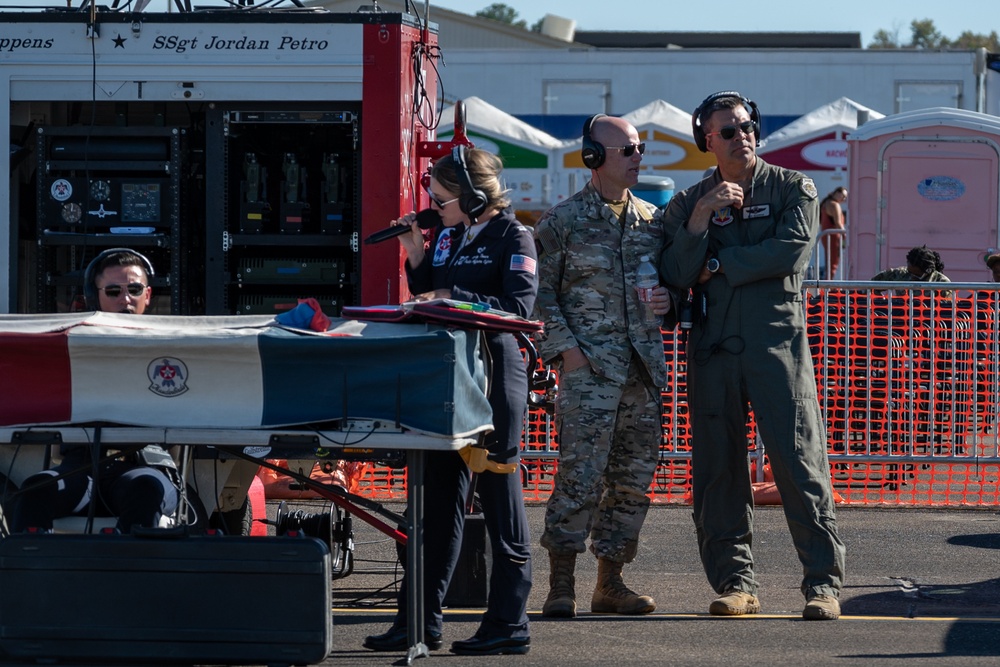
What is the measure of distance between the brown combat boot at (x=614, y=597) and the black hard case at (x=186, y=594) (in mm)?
1798

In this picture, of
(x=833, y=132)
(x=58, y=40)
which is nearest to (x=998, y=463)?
(x=58, y=40)

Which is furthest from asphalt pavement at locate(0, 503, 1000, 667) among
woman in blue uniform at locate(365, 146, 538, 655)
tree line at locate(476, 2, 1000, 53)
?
tree line at locate(476, 2, 1000, 53)

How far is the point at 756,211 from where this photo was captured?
604 cm

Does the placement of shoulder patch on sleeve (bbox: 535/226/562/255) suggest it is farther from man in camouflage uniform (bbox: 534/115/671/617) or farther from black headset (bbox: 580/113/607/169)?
black headset (bbox: 580/113/607/169)

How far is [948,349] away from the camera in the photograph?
9.90 m

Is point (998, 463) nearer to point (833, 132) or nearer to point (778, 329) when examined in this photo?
point (778, 329)

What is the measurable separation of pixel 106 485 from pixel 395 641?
121 centimetres

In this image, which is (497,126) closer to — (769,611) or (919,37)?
(769,611)

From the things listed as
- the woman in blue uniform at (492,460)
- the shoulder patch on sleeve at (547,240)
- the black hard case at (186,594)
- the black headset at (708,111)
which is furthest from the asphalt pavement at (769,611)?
the black headset at (708,111)

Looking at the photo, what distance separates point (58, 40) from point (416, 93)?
2042 mm

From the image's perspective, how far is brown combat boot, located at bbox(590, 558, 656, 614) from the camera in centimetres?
613

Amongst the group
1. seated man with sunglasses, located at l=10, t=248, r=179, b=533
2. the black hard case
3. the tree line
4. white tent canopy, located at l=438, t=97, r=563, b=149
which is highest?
the tree line

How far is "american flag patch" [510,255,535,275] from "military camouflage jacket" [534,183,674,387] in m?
0.67

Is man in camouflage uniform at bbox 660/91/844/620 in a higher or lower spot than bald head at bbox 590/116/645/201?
lower
